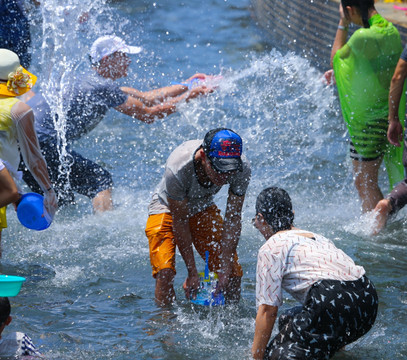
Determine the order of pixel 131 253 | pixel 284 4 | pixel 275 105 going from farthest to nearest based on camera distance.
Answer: pixel 284 4
pixel 275 105
pixel 131 253

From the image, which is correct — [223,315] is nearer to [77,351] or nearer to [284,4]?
[77,351]

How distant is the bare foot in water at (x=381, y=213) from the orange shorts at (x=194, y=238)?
1.70 metres

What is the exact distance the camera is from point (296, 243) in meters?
3.57

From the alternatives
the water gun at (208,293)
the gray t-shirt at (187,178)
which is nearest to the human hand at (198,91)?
the gray t-shirt at (187,178)

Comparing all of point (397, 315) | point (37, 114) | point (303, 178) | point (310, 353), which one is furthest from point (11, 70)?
point (303, 178)

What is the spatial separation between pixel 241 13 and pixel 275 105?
21.8 feet

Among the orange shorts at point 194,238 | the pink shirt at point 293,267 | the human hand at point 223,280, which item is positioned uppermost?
the pink shirt at point 293,267

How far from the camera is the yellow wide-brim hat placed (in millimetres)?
4586

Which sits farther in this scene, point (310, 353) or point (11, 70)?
point (11, 70)

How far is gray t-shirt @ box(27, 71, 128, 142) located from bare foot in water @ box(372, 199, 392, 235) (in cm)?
248

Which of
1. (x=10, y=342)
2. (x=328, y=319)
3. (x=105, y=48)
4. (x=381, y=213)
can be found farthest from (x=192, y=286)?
(x=105, y=48)

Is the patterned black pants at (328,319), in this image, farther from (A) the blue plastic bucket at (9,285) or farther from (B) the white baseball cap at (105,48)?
(B) the white baseball cap at (105,48)

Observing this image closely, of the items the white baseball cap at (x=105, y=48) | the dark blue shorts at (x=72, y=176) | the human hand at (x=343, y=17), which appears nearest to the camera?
the human hand at (x=343, y=17)

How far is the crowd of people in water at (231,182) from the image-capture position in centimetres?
353
